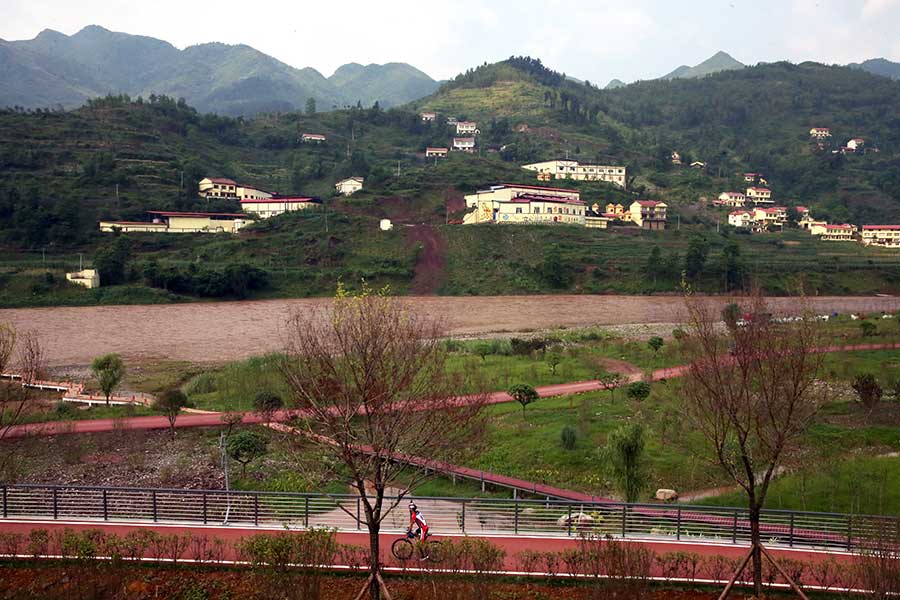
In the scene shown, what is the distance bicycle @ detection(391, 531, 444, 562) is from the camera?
9.35 m

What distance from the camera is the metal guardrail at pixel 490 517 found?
1045cm

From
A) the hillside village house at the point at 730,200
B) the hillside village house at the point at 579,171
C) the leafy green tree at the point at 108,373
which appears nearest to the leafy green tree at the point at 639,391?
the leafy green tree at the point at 108,373

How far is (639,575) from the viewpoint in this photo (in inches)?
327

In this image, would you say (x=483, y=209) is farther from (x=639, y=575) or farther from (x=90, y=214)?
(x=639, y=575)

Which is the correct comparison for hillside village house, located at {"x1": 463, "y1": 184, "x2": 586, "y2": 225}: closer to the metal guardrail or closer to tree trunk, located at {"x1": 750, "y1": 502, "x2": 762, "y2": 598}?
the metal guardrail

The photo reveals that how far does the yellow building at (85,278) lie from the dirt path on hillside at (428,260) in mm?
24722

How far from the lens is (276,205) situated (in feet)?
244

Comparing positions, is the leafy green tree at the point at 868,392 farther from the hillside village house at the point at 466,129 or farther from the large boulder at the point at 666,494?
the hillside village house at the point at 466,129

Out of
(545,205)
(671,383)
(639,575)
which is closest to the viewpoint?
(639,575)

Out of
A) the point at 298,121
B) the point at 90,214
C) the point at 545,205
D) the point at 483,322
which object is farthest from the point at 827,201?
the point at 90,214

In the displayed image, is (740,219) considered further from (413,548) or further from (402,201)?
(413,548)

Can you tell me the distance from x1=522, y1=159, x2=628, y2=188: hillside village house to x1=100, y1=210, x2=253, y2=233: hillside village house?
137ft

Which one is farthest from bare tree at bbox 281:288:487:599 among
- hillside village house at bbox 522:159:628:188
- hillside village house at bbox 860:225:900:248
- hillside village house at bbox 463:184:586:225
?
hillside village house at bbox 522:159:628:188

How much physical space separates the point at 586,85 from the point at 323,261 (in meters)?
144
